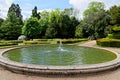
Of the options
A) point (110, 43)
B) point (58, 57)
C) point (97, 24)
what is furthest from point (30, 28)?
point (58, 57)

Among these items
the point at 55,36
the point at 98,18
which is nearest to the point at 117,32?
the point at 98,18

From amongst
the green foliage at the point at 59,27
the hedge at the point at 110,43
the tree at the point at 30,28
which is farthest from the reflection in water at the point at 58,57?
the green foliage at the point at 59,27

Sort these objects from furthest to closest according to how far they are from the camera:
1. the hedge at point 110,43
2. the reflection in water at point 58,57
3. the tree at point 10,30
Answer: the tree at point 10,30 → the hedge at point 110,43 → the reflection in water at point 58,57

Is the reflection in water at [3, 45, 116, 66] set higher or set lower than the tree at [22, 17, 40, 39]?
lower

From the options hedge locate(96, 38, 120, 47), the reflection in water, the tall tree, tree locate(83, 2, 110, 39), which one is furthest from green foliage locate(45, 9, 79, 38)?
the reflection in water

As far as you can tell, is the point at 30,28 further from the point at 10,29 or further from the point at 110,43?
the point at 110,43

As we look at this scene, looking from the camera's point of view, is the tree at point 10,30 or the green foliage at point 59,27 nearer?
the green foliage at point 59,27

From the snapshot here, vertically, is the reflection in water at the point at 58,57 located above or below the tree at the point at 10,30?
below

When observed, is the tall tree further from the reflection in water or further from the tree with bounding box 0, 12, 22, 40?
the reflection in water

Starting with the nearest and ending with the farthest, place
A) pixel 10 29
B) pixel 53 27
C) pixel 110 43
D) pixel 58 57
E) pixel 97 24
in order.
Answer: pixel 58 57 < pixel 110 43 < pixel 97 24 < pixel 53 27 < pixel 10 29

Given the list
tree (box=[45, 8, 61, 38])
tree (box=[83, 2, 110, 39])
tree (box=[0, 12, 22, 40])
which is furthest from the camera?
tree (box=[0, 12, 22, 40])

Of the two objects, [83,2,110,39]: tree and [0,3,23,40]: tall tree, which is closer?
[83,2,110,39]: tree

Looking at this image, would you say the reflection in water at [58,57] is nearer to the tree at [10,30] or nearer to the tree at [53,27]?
the tree at [53,27]

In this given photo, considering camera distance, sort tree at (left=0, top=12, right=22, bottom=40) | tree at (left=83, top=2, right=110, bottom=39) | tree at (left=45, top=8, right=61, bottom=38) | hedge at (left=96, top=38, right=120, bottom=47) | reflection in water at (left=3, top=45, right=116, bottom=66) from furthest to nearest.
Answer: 1. tree at (left=0, top=12, right=22, bottom=40)
2. tree at (left=45, top=8, right=61, bottom=38)
3. tree at (left=83, top=2, right=110, bottom=39)
4. hedge at (left=96, top=38, right=120, bottom=47)
5. reflection in water at (left=3, top=45, right=116, bottom=66)
